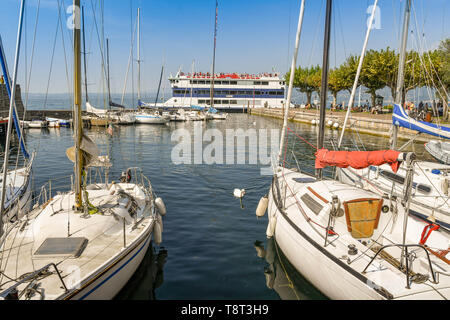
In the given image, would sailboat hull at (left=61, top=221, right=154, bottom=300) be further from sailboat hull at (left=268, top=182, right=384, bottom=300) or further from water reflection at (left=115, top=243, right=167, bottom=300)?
sailboat hull at (left=268, top=182, right=384, bottom=300)

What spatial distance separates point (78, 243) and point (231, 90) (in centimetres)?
9198

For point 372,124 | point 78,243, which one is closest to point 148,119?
point 372,124

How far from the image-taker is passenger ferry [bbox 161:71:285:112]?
310 ft

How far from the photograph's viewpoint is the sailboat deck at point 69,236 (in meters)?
Answer: 7.27

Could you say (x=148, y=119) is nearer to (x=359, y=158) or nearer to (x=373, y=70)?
(x=373, y=70)

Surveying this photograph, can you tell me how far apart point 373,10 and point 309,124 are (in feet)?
156

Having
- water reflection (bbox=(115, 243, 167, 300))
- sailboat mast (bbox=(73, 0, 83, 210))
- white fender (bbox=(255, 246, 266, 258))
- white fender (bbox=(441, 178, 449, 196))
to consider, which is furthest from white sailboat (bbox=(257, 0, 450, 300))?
sailboat mast (bbox=(73, 0, 83, 210))

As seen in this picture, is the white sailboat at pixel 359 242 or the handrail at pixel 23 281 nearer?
the handrail at pixel 23 281

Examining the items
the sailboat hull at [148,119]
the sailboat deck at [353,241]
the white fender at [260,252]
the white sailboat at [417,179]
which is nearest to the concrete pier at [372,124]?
the white sailboat at [417,179]

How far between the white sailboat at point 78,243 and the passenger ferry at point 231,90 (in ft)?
276

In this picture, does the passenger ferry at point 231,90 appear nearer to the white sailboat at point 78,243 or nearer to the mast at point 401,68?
the mast at point 401,68
